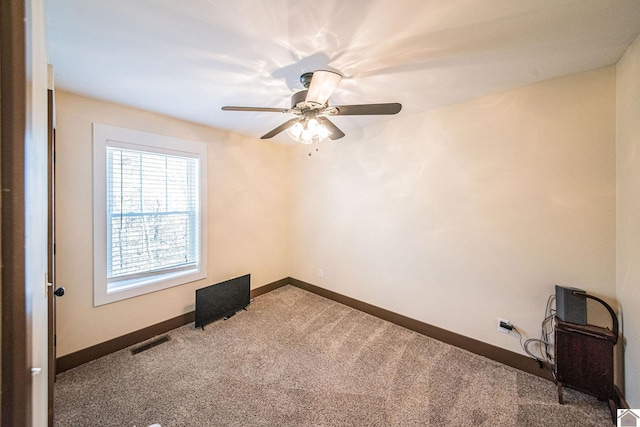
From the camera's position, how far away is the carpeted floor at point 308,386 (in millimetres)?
1575

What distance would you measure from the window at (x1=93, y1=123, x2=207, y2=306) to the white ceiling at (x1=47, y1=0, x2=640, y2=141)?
0.55 metres

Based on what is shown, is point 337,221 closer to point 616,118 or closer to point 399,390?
point 399,390

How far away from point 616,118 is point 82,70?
3753 millimetres

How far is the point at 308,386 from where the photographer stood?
1838 mm

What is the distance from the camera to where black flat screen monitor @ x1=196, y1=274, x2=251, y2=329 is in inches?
104

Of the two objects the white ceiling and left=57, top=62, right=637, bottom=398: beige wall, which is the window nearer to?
left=57, top=62, right=637, bottom=398: beige wall

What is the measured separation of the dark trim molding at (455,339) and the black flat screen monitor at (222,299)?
1178mm

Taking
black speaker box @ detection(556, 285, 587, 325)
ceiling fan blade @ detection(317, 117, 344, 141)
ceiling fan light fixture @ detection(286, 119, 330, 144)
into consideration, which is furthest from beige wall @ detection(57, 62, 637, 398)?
ceiling fan light fixture @ detection(286, 119, 330, 144)

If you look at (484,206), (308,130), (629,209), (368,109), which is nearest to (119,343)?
(308,130)

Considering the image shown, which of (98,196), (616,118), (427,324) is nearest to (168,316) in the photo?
(98,196)

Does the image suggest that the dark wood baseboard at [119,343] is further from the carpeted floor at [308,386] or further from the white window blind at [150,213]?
the white window blind at [150,213]

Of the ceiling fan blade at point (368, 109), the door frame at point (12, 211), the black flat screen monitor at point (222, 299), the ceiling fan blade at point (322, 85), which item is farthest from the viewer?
the black flat screen monitor at point (222, 299)

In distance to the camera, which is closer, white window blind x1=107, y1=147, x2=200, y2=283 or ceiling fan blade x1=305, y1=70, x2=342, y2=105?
ceiling fan blade x1=305, y1=70, x2=342, y2=105

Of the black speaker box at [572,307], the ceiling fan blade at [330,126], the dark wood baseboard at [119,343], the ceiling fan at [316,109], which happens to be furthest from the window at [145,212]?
the black speaker box at [572,307]
